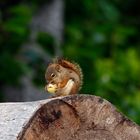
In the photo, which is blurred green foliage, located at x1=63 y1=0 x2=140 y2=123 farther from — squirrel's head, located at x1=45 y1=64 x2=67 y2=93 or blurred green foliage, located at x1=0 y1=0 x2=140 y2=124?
squirrel's head, located at x1=45 y1=64 x2=67 y2=93

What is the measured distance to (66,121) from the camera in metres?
3.72

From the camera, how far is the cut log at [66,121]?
358cm

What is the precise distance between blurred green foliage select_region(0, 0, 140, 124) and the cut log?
315 centimetres

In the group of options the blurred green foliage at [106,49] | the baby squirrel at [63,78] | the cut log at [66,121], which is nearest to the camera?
the cut log at [66,121]

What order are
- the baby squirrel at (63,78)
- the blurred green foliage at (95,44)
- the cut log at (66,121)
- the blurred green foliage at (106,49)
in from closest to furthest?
1. the cut log at (66,121)
2. the baby squirrel at (63,78)
3. the blurred green foliage at (95,44)
4. the blurred green foliage at (106,49)

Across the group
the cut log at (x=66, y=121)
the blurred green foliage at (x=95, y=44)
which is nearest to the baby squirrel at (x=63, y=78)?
the cut log at (x=66, y=121)

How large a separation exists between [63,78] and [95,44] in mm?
5054

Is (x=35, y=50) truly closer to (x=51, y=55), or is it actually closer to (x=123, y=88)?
(x=51, y=55)

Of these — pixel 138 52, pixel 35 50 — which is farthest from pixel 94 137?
pixel 138 52

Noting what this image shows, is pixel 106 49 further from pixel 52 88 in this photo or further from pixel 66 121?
pixel 66 121

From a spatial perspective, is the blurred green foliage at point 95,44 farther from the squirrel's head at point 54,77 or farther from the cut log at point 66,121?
the cut log at point 66,121

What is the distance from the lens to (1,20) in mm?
7676

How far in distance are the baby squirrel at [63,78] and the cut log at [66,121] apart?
0.56 feet

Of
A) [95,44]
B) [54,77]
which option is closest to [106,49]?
[95,44]
